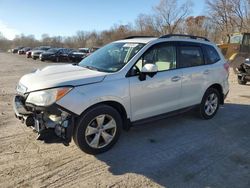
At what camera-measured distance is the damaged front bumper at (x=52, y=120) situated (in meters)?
4.01

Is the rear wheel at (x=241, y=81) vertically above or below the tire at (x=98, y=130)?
below

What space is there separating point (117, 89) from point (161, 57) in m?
1.30

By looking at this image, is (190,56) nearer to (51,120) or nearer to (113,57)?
(113,57)

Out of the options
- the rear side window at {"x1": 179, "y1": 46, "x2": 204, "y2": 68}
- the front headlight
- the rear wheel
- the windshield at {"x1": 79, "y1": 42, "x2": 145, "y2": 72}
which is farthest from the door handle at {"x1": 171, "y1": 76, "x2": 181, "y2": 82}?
the rear wheel

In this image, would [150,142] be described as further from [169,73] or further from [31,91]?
[31,91]

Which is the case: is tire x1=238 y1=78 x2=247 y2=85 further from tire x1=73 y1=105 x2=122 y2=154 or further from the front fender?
tire x1=73 y1=105 x2=122 y2=154

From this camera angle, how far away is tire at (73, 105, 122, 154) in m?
4.20

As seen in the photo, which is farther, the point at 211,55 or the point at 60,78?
the point at 211,55

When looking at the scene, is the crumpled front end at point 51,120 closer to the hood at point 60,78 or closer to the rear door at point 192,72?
the hood at point 60,78

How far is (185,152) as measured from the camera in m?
4.63

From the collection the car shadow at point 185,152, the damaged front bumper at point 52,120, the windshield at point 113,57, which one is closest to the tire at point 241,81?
A: the car shadow at point 185,152

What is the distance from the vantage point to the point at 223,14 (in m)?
56.0

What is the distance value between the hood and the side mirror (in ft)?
2.19

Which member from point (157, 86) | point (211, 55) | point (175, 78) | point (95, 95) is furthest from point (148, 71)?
point (211, 55)
